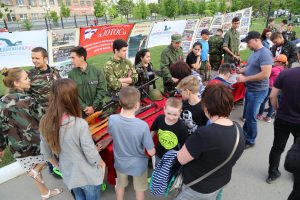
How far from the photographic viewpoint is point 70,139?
2.01 meters

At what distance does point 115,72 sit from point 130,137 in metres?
1.93

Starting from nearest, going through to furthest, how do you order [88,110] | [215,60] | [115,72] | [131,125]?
[131,125] → [88,110] → [115,72] → [215,60]

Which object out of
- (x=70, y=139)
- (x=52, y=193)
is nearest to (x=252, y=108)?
(x=70, y=139)

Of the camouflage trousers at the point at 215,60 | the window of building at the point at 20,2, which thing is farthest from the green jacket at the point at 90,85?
the window of building at the point at 20,2

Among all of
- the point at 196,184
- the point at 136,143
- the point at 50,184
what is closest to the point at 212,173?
the point at 196,184

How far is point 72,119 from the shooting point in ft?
6.54

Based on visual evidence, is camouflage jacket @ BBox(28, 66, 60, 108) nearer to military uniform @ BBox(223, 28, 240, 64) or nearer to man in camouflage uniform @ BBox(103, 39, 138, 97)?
man in camouflage uniform @ BBox(103, 39, 138, 97)

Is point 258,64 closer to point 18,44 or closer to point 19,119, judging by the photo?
point 19,119

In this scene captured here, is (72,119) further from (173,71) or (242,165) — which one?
(242,165)

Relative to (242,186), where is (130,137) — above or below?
above

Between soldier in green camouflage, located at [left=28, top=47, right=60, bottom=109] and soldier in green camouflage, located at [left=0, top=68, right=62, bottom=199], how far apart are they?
2.02 ft

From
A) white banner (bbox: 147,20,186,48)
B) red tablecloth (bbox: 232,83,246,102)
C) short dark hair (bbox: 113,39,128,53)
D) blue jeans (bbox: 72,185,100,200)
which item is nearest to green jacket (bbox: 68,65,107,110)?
short dark hair (bbox: 113,39,128,53)

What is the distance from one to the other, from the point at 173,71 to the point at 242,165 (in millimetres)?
1857

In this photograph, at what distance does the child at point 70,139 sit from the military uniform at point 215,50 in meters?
5.67
